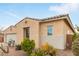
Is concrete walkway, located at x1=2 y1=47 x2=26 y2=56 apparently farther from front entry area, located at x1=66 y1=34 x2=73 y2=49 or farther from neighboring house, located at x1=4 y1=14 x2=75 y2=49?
front entry area, located at x1=66 y1=34 x2=73 y2=49

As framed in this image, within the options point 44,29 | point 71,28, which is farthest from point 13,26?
point 71,28

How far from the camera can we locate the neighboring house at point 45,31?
85.7 inches

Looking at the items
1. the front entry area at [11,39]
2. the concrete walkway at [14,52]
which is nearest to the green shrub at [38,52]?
the concrete walkway at [14,52]

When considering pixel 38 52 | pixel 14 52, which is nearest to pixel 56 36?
pixel 38 52

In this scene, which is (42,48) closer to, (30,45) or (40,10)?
(30,45)

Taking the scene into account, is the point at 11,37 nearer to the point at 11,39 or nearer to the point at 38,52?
the point at 11,39

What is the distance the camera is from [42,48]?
220 cm

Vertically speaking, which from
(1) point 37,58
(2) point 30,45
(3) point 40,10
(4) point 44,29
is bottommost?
(1) point 37,58

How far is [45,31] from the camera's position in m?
2.23

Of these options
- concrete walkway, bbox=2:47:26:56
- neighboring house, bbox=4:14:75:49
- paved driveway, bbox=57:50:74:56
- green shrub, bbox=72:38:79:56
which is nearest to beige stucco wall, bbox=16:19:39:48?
neighboring house, bbox=4:14:75:49

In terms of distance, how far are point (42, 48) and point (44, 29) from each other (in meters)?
0.21

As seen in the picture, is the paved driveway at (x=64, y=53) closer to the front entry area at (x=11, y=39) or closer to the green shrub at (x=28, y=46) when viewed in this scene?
the green shrub at (x=28, y=46)

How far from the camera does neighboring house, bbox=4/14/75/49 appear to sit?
218cm

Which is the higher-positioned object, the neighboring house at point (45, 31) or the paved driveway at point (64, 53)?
the neighboring house at point (45, 31)
